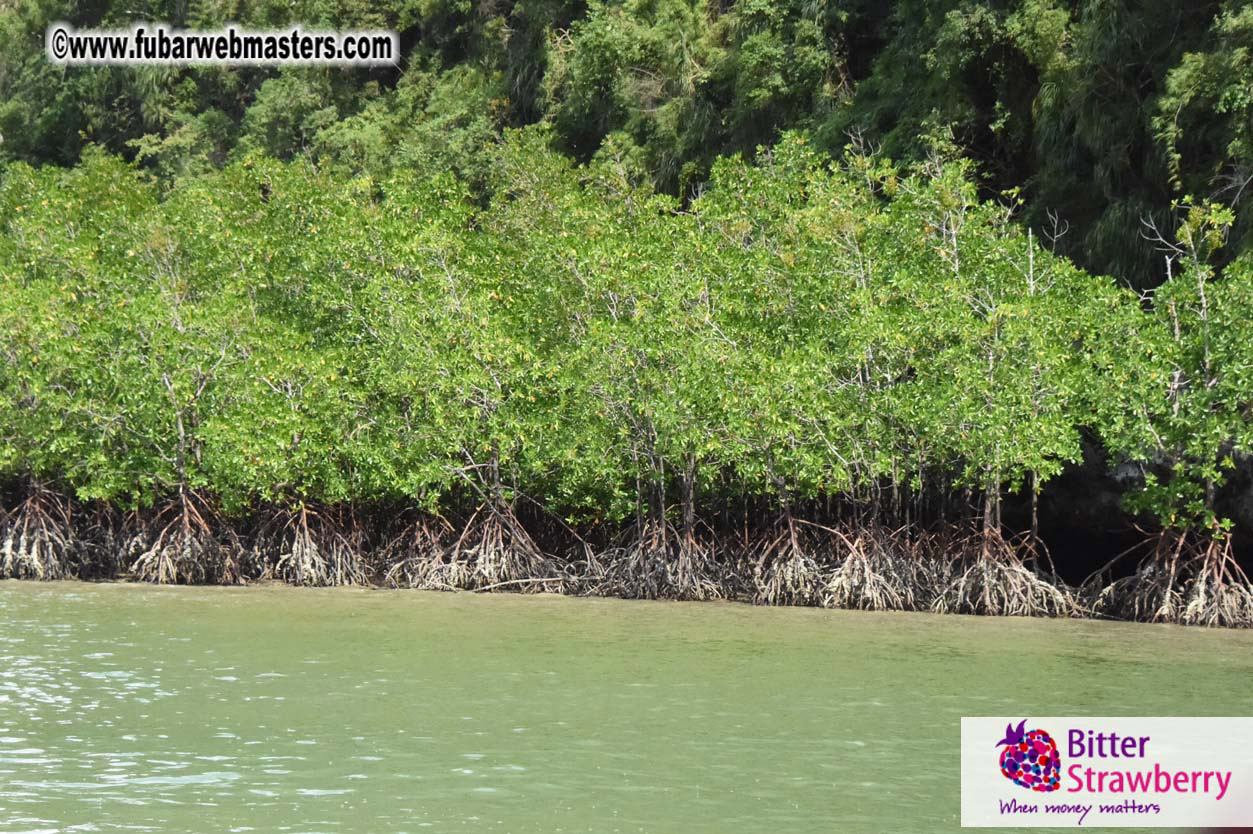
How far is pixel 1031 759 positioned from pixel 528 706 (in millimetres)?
5731

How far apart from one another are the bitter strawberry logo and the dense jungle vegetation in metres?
10.5

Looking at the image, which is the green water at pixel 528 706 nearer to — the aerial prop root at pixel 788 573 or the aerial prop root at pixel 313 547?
the aerial prop root at pixel 788 573

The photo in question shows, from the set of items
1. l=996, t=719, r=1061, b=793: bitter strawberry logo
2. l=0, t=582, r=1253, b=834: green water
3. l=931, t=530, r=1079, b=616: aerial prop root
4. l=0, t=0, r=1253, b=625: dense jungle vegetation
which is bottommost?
l=0, t=582, r=1253, b=834: green water

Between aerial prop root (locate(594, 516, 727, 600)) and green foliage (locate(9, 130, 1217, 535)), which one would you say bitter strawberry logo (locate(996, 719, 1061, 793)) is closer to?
green foliage (locate(9, 130, 1217, 535))

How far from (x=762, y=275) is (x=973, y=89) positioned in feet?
23.5

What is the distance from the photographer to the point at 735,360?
793 inches

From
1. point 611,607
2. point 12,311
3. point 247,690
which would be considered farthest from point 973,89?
point 247,690

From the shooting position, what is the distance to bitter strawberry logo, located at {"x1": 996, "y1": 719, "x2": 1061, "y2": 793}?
7.82 metres

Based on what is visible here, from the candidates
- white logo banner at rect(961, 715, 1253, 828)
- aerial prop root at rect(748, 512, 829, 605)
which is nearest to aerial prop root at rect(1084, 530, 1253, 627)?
aerial prop root at rect(748, 512, 829, 605)

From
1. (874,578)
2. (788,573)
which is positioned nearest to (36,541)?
(788,573)

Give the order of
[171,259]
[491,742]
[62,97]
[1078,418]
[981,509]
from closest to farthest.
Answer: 1. [491,742]
2. [1078,418]
3. [981,509]
4. [171,259]
5. [62,97]

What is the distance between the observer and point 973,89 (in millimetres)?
26609

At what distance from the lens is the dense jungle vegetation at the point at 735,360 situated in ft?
62.1

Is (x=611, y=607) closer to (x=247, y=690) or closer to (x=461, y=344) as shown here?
(x=461, y=344)
